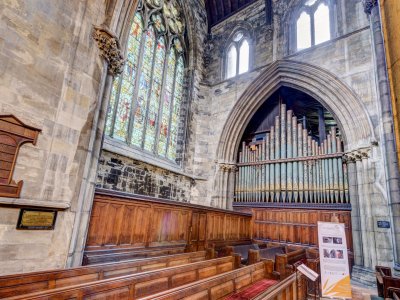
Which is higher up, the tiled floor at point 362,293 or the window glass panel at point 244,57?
the window glass panel at point 244,57

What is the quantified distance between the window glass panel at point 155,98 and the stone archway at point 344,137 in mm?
2780

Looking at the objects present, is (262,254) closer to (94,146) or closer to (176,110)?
(94,146)

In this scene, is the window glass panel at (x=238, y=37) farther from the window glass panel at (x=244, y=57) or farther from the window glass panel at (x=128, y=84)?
the window glass panel at (x=128, y=84)

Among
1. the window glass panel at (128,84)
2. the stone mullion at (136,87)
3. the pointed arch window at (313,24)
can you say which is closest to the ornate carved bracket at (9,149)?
the window glass panel at (128,84)

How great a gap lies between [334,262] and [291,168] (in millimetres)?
5483

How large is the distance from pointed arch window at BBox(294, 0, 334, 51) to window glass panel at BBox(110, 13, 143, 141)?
5.85 m

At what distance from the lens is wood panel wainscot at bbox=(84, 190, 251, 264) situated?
4242 mm

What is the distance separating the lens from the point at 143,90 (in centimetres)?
843

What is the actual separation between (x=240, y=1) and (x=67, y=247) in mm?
11768

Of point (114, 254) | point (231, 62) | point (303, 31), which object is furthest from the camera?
point (231, 62)

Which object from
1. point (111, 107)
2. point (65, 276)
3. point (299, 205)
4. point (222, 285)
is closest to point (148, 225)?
point (65, 276)

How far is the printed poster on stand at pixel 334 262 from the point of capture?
9.46 feet

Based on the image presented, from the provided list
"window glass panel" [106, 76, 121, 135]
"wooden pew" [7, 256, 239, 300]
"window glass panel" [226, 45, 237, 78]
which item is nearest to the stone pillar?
"wooden pew" [7, 256, 239, 300]

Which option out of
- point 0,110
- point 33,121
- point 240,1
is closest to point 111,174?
point 33,121
